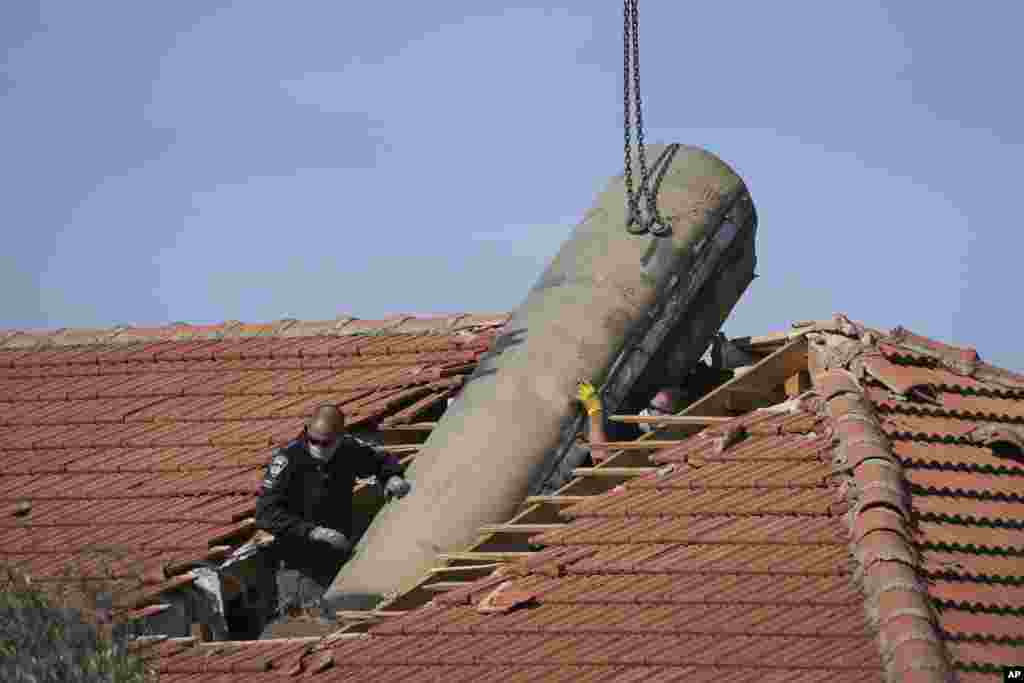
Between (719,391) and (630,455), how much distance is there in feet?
4.06

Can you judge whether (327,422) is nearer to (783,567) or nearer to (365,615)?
(365,615)

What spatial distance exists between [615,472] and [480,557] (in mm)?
1639

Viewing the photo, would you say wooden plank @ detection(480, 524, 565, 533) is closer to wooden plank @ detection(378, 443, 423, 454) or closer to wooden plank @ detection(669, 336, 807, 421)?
wooden plank @ detection(378, 443, 423, 454)

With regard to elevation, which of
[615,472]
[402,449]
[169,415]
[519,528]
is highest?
[169,415]

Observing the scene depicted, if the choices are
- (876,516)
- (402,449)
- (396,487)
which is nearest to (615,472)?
(396,487)

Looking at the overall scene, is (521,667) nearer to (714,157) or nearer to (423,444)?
(423,444)

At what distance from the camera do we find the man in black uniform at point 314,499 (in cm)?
2366

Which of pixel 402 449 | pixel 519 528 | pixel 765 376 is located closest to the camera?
pixel 519 528

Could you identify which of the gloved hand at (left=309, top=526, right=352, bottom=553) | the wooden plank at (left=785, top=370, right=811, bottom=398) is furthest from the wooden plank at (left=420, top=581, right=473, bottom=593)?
the wooden plank at (left=785, top=370, right=811, bottom=398)

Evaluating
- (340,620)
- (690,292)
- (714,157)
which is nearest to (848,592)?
(340,620)

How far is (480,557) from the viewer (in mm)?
22891

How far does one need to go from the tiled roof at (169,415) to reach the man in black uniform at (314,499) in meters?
0.60

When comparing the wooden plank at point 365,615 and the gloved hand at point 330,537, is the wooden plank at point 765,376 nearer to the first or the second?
the gloved hand at point 330,537

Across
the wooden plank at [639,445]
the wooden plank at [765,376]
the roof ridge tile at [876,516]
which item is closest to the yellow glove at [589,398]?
the wooden plank at [639,445]
